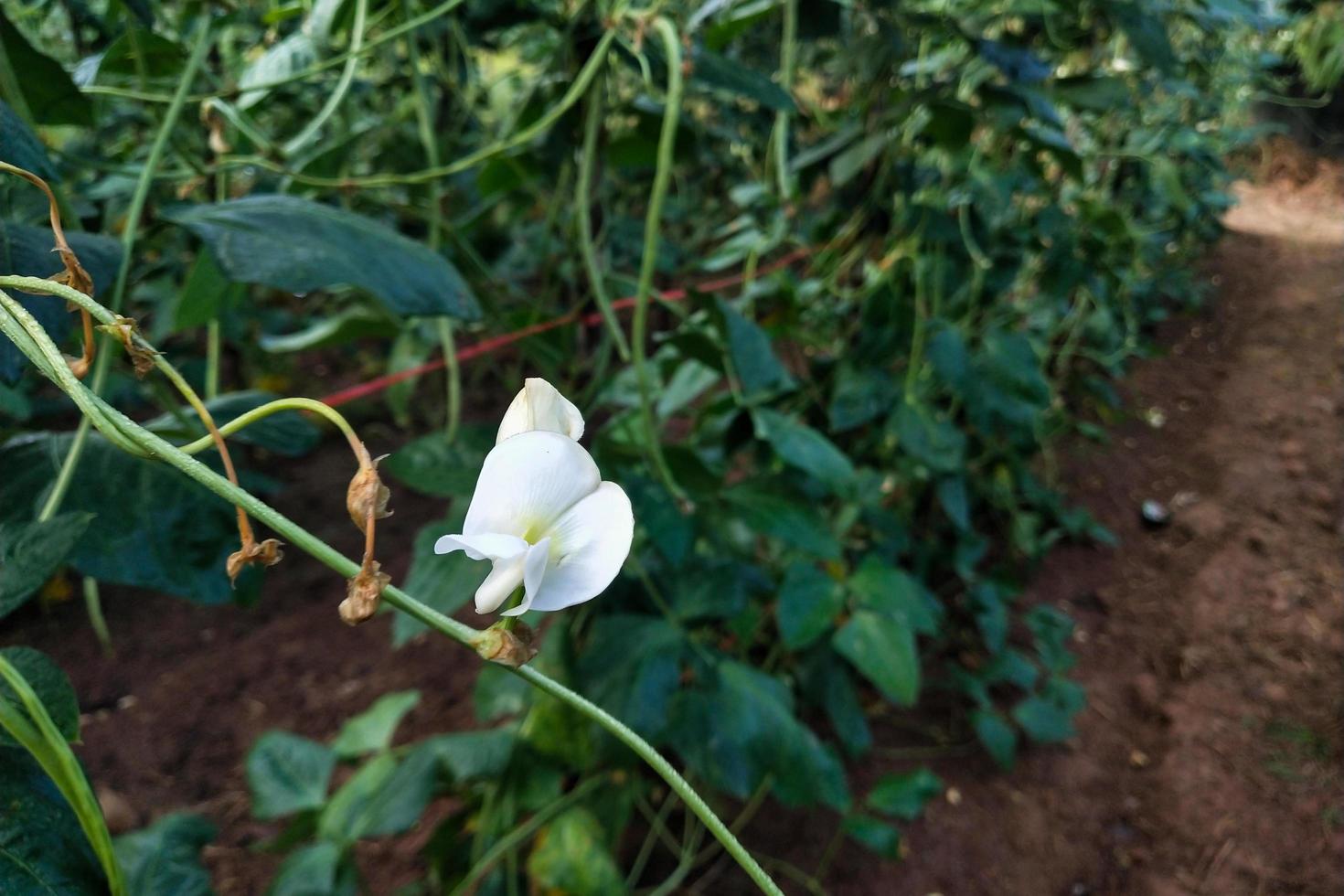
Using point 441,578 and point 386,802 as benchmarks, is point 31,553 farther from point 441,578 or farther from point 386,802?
point 386,802

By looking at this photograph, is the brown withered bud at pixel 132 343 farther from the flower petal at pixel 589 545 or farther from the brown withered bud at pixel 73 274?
the flower petal at pixel 589 545

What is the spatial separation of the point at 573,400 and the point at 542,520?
68cm

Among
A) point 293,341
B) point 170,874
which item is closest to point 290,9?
point 293,341

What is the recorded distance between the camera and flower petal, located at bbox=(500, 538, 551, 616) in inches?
8.1

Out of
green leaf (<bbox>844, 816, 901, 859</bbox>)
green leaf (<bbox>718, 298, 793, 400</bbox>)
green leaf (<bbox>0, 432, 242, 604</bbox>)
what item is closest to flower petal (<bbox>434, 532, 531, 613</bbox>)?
green leaf (<bbox>0, 432, 242, 604</bbox>)

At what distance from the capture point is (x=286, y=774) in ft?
3.27

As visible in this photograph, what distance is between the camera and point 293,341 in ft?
2.61

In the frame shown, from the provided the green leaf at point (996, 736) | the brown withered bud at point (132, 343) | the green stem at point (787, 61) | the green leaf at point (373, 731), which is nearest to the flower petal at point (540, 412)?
the brown withered bud at point (132, 343)

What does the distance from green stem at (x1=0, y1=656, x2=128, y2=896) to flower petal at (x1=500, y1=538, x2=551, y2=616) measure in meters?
0.11

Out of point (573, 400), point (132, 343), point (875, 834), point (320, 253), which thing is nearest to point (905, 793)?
point (875, 834)

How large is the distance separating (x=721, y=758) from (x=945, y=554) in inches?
34.5

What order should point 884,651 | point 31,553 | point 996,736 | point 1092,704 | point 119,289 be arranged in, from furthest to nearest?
1. point 1092,704
2. point 996,736
3. point 884,651
4. point 119,289
5. point 31,553

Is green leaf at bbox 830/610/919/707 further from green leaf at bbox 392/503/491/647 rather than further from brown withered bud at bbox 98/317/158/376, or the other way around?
brown withered bud at bbox 98/317/158/376

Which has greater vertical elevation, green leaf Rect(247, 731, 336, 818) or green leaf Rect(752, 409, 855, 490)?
green leaf Rect(752, 409, 855, 490)
